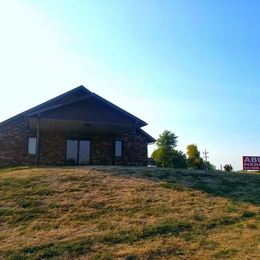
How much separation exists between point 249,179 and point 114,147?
1149 centimetres

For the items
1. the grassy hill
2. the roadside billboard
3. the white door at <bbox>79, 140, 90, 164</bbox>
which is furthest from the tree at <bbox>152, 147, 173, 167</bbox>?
the grassy hill

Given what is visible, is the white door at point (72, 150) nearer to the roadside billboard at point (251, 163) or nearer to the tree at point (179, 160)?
the roadside billboard at point (251, 163)

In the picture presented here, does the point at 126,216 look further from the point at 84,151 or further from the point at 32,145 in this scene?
the point at 32,145

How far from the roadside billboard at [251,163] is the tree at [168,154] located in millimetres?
23454

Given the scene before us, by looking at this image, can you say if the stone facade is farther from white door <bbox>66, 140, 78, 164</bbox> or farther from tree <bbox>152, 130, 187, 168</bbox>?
tree <bbox>152, 130, 187, 168</bbox>

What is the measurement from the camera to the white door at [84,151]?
29625mm

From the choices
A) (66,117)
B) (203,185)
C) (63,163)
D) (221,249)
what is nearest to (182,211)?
(221,249)

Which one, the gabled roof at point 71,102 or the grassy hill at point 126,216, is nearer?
the grassy hill at point 126,216

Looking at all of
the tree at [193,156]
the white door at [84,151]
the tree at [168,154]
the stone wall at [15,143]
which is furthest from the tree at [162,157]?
the stone wall at [15,143]

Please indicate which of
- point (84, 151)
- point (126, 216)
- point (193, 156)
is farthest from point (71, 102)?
point (193, 156)

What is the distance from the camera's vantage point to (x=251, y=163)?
2608cm

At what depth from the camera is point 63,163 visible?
94.7 feet

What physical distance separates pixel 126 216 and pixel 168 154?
3806 centimetres

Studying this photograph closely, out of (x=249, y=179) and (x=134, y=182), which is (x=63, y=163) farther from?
(x=249, y=179)
